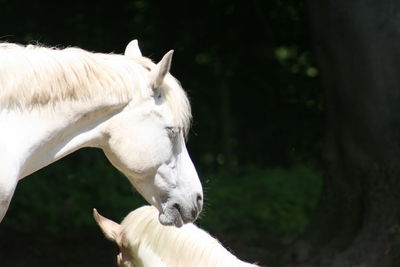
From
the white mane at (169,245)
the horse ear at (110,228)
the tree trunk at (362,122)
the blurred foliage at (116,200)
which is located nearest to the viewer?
the white mane at (169,245)

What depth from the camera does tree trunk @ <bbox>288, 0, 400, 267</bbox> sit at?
807cm

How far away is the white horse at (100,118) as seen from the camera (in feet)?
11.6

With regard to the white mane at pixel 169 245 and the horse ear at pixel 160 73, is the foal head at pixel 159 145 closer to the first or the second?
the horse ear at pixel 160 73

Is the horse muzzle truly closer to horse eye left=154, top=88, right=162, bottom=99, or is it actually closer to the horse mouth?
the horse mouth

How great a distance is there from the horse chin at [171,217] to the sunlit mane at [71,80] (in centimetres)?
33

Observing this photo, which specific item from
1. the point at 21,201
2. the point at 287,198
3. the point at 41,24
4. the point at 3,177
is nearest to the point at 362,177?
the point at 287,198

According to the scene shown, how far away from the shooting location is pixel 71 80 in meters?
3.60

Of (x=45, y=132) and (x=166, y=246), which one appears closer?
(x=45, y=132)

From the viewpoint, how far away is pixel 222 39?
12.0 meters

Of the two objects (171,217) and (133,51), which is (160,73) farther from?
(171,217)

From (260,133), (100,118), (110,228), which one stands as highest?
(100,118)

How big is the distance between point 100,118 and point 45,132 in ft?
0.72

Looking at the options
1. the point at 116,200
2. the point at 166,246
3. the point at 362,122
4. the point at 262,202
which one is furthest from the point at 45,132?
the point at 262,202

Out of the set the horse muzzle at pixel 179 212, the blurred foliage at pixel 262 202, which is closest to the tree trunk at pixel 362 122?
the blurred foliage at pixel 262 202
